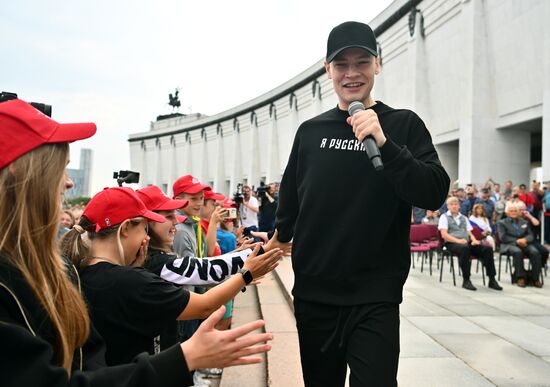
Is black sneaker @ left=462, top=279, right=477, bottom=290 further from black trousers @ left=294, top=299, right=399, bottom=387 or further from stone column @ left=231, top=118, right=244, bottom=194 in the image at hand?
stone column @ left=231, top=118, right=244, bottom=194

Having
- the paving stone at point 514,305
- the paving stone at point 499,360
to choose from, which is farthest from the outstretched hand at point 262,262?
the paving stone at point 514,305

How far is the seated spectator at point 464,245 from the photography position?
773 centimetres

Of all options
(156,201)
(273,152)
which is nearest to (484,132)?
(156,201)

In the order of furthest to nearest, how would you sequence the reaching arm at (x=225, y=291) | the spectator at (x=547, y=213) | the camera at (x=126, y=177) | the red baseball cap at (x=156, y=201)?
the spectator at (x=547, y=213) < the camera at (x=126, y=177) < the red baseball cap at (x=156, y=201) < the reaching arm at (x=225, y=291)

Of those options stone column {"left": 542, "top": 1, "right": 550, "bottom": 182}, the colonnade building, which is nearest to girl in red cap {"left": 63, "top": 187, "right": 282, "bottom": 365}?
the colonnade building

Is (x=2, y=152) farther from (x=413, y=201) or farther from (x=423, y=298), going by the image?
(x=423, y=298)

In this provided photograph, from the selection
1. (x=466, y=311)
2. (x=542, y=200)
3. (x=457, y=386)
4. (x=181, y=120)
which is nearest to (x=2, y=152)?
(x=457, y=386)

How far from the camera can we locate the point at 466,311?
5.85m

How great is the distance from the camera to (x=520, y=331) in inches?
189

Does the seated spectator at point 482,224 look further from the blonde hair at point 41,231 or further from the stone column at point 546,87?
the blonde hair at point 41,231

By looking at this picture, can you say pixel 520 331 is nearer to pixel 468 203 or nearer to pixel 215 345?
pixel 215 345

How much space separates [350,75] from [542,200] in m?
11.5

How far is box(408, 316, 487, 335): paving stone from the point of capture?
4.80 meters

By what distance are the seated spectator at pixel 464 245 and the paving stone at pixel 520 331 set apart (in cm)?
233
